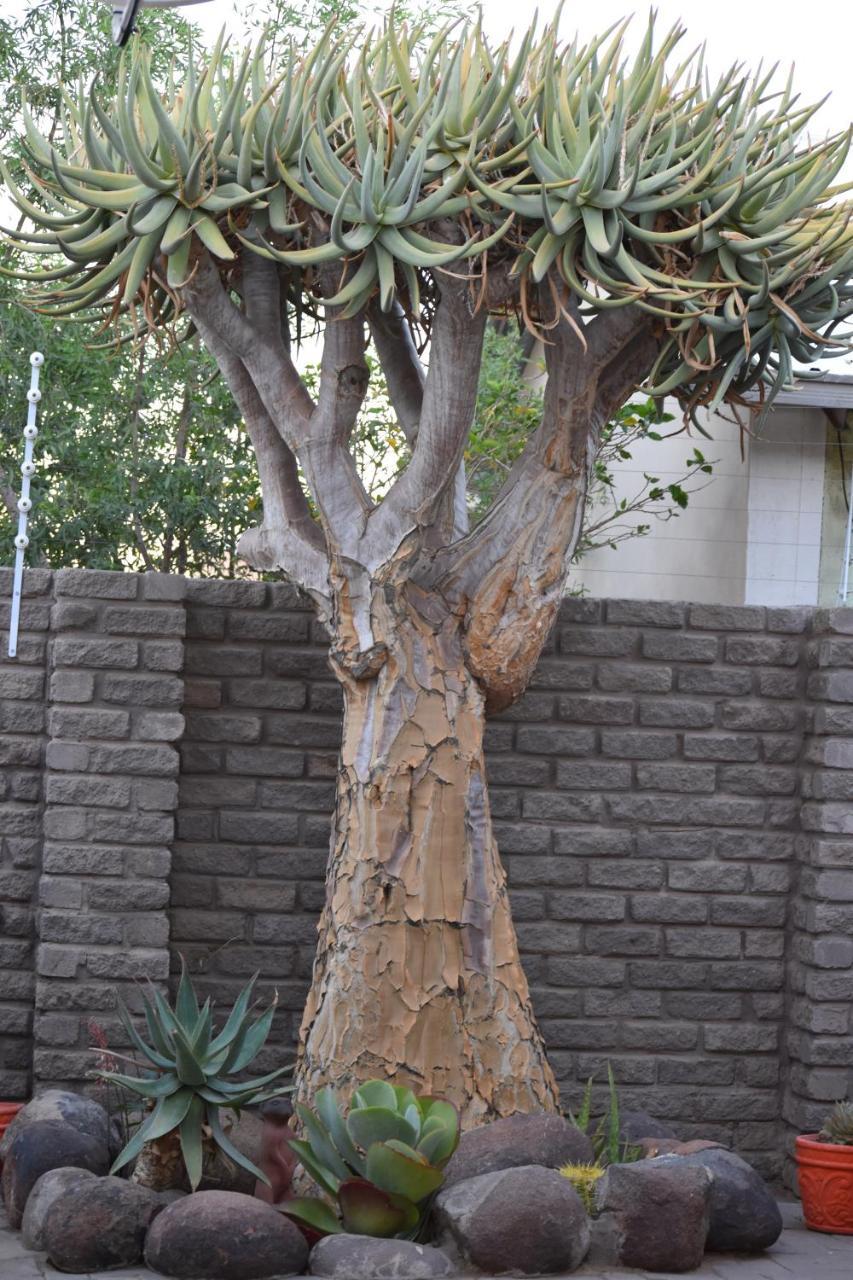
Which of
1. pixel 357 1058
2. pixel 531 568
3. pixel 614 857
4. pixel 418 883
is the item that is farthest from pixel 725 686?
pixel 357 1058

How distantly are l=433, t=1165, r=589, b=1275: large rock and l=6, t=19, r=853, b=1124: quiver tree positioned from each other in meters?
0.66

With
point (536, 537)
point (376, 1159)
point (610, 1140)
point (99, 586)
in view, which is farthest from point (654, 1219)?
point (99, 586)

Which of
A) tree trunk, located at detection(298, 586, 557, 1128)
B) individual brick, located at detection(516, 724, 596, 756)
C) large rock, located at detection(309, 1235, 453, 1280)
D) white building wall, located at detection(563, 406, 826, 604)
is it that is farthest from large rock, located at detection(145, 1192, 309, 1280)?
white building wall, located at detection(563, 406, 826, 604)

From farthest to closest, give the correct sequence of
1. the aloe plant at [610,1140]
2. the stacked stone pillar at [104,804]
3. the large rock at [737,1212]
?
the stacked stone pillar at [104,804]
the aloe plant at [610,1140]
the large rock at [737,1212]

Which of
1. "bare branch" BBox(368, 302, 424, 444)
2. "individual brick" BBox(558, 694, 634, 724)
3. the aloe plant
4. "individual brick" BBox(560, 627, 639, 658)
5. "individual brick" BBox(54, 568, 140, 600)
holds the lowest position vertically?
the aloe plant

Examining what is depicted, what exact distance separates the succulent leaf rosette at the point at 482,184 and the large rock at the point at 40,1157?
2.77 m

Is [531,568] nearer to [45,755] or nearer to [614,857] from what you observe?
[614,857]

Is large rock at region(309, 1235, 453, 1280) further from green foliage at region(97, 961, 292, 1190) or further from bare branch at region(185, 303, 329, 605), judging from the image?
bare branch at region(185, 303, 329, 605)

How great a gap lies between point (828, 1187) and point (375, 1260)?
1.97 m

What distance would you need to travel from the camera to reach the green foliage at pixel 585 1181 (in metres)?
5.20

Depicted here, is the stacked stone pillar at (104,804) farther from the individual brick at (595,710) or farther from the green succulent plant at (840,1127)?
the green succulent plant at (840,1127)

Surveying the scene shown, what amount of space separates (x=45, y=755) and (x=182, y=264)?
6.93 feet

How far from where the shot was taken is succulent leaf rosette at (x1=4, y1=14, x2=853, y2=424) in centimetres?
509

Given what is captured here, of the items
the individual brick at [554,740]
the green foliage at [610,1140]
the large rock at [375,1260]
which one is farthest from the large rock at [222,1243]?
the individual brick at [554,740]
